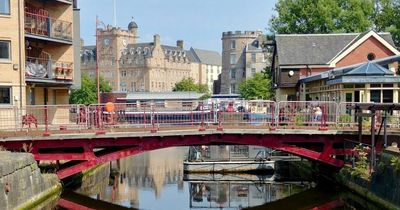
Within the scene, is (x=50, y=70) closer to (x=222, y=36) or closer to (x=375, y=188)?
(x=375, y=188)

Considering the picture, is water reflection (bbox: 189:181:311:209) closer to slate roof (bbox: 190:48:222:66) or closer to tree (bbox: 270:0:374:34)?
tree (bbox: 270:0:374:34)

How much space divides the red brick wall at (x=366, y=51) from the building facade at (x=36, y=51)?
20.9m

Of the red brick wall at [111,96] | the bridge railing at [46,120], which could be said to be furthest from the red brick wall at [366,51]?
the red brick wall at [111,96]

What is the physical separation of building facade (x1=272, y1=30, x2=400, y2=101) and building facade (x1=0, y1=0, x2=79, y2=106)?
58.0ft

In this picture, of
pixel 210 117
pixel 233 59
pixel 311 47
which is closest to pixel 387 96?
pixel 210 117

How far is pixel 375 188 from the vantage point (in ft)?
71.4

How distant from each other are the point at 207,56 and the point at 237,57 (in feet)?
117

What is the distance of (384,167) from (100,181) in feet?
52.4

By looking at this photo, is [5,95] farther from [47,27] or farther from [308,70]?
[308,70]

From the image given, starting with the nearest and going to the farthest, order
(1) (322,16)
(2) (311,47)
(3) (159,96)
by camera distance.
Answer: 1. (2) (311,47)
2. (1) (322,16)
3. (3) (159,96)

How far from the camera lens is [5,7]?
3073cm

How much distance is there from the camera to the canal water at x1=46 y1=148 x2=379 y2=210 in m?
24.4

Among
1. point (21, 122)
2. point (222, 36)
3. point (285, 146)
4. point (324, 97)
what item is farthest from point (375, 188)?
point (222, 36)

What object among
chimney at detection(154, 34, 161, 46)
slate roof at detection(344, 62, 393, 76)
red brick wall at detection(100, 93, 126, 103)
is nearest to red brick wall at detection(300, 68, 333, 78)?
Answer: slate roof at detection(344, 62, 393, 76)
